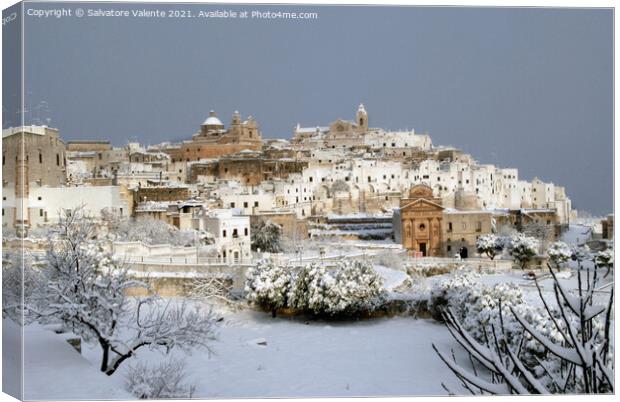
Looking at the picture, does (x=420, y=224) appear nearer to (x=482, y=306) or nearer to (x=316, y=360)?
(x=482, y=306)

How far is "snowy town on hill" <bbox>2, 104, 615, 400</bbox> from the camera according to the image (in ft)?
23.4

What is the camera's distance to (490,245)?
10.3 meters

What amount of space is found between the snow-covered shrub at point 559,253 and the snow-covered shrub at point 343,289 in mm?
2159

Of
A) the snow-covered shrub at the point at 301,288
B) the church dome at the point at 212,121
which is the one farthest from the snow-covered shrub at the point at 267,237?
the church dome at the point at 212,121

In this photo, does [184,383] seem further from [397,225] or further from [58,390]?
[397,225]

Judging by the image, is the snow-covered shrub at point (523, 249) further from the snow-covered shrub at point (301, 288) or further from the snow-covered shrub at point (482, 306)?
the snow-covered shrub at point (301, 288)

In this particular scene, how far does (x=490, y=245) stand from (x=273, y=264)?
3028mm

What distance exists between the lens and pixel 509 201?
10.3 meters

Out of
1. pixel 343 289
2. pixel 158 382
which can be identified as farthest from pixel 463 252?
pixel 158 382

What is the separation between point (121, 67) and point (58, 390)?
11.3 feet

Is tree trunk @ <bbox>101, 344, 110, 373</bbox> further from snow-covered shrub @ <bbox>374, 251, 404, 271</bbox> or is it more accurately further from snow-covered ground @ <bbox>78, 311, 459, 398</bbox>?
snow-covered shrub @ <bbox>374, 251, 404, 271</bbox>

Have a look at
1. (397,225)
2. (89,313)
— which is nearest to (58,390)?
(89,313)

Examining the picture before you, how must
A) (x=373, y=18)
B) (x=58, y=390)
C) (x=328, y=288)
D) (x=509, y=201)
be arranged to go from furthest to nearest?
(x=509, y=201), (x=328, y=288), (x=373, y=18), (x=58, y=390)

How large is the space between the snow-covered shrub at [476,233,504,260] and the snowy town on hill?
3 cm
